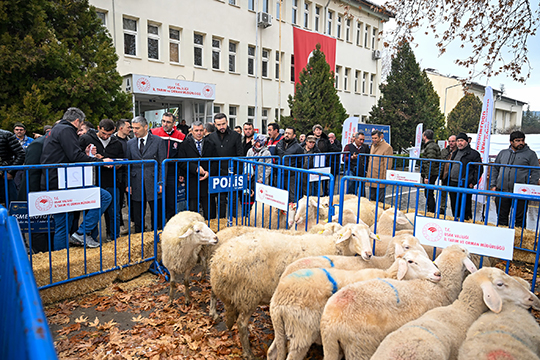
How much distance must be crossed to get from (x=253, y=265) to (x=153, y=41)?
62.4 feet

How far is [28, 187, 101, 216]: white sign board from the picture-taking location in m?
4.02

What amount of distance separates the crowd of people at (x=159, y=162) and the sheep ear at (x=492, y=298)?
158cm

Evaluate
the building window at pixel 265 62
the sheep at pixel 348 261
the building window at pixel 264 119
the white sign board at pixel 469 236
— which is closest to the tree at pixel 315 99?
the building window at pixel 264 119

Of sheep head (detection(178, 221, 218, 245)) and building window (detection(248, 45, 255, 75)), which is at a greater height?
building window (detection(248, 45, 255, 75))

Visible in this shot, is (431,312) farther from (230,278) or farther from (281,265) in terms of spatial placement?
(230,278)

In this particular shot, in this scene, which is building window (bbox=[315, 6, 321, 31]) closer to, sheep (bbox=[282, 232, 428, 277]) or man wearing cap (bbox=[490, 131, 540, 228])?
man wearing cap (bbox=[490, 131, 540, 228])

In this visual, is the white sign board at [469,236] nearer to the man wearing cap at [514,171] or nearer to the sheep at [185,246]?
the sheep at [185,246]

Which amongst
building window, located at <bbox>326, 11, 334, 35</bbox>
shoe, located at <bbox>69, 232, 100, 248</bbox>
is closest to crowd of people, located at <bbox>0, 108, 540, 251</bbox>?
shoe, located at <bbox>69, 232, 100, 248</bbox>

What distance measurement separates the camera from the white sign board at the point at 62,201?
13.2 feet

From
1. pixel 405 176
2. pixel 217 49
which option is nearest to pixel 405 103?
pixel 217 49

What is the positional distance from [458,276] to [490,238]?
1.53 feet

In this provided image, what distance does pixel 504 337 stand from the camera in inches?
97.4

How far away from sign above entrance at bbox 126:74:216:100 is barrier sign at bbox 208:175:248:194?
10.4m

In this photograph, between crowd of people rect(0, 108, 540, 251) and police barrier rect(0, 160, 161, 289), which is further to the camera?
crowd of people rect(0, 108, 540, 251)
